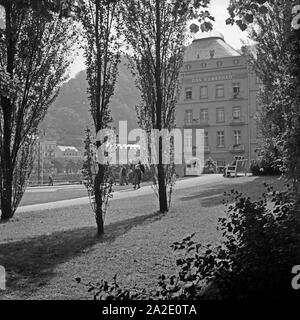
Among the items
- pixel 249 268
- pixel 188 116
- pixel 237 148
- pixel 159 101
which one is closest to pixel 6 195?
pixel 159 101

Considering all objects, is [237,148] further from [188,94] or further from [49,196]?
[49,196]

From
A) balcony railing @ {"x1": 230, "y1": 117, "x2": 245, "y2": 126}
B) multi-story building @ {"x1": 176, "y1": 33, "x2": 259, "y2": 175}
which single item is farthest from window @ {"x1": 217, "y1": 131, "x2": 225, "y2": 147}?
balcony railing @ {"x1": 230, "y1": 117, "x2": 245, "y2": 126}

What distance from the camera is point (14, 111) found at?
1350 cm

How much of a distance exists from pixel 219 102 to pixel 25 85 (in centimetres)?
5271

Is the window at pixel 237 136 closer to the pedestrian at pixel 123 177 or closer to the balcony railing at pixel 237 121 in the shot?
the balcony railing at pixel 237 121

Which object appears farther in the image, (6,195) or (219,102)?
(219,102)

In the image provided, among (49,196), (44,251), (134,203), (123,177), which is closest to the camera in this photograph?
(44,251)

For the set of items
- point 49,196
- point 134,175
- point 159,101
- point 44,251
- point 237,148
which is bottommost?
point 44,251

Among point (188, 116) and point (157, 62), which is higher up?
point (188, 116)

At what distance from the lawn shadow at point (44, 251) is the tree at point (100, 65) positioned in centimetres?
71

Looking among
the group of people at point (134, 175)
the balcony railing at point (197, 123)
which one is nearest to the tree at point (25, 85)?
the group of people at point (134, 175)

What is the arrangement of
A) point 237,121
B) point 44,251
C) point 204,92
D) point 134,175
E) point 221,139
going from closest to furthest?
point 44,251 < point 134,175 < point 237,121 < point 221,139 < point 204,92

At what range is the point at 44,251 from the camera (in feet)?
27.4
